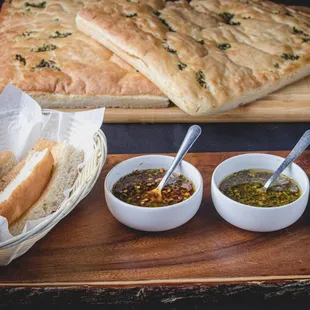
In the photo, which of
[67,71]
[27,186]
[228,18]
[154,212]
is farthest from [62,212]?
[228,18]

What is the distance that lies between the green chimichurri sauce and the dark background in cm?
97

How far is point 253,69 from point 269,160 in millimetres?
1279

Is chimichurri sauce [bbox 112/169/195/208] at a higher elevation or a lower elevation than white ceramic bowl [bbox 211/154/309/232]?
lower

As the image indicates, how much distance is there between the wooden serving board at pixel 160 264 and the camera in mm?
2006

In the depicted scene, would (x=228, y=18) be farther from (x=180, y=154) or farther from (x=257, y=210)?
(x=257, y=210)

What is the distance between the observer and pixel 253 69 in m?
3.56

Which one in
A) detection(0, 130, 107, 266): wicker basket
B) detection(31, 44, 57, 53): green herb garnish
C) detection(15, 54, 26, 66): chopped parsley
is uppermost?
detection(0, 130, 107, 266): wicker basket

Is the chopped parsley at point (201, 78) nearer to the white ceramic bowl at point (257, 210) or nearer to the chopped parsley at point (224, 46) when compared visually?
the chopped parsley at point (224, 46)

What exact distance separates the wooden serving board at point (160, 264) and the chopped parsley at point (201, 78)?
126 centimetres

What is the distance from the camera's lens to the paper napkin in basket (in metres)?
2.55

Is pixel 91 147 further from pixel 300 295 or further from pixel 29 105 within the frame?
pixel 300 295

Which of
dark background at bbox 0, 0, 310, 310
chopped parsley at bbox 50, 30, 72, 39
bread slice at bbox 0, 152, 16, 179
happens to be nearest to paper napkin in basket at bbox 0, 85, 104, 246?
bread slice at bbox 0, 152, 16, 179

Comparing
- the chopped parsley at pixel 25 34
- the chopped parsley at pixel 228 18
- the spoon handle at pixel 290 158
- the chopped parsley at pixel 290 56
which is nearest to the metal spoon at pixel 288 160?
the spoon handle at pixel 290 158

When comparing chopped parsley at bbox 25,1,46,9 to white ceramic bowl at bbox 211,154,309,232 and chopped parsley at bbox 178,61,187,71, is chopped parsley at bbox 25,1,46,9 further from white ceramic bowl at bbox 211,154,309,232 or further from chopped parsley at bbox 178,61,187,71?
white ceramic bowl at bbox 211,154,309,232
